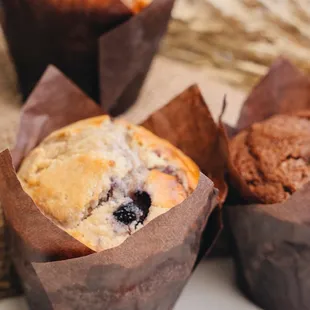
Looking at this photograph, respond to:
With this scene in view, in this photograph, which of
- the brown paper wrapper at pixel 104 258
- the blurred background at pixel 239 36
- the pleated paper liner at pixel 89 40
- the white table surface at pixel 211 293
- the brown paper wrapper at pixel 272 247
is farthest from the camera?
the blurred background at pixel 239 36

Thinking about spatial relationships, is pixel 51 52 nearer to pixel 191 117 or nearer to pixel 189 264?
pixel 191 117

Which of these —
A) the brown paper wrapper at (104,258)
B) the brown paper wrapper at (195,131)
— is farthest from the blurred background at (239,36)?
the brown paper wrapper at (104,258)

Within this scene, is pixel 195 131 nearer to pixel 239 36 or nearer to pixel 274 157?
pixel 274 157

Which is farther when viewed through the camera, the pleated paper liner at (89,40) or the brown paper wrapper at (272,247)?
the pleated paper liner at (89,40)

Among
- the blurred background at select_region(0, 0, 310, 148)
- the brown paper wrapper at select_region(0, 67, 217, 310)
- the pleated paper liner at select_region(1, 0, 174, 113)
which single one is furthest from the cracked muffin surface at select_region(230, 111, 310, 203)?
the blurred background at select_region(0, 0, 310, 148)

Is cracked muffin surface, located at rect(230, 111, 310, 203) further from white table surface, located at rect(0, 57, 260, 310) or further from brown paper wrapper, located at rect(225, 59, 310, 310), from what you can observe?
white table surface, located at rect(0, 57, 260, 310)

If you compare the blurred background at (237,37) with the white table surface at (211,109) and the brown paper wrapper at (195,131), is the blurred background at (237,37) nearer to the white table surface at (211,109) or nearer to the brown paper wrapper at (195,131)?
the white table surface at (211,109)

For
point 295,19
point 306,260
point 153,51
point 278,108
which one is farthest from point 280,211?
Answer: point 295,19
